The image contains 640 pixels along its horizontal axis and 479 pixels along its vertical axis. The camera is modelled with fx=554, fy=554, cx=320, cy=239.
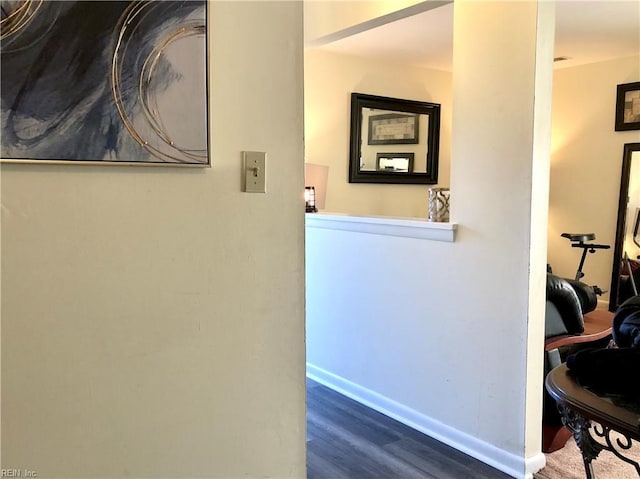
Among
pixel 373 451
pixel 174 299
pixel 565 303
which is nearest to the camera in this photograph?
pixel 174 299

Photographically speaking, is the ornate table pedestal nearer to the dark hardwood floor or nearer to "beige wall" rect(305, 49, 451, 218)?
the dark hardwood floor

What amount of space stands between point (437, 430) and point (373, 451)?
0.33 m

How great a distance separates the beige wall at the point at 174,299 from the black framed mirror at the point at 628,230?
421 cm

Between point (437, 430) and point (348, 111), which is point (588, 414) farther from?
point (348, 111)

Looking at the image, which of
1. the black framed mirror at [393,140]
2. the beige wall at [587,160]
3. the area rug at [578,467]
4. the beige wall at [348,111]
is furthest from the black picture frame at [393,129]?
the area rug at [578,467]

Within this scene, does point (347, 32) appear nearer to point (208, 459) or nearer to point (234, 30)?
point (234, 30)

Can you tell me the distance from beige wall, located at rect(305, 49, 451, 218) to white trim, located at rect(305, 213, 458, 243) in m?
1.57

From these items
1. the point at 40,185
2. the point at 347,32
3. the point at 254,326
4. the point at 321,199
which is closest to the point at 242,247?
the point at 254,326

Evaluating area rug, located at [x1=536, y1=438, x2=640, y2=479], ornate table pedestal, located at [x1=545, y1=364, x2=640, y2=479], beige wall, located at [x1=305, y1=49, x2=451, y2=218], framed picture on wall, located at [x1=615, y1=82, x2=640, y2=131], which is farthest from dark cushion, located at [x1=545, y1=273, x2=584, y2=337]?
framed picture on wall, located at [x1=615, y1=82, x2=640, y2=131]

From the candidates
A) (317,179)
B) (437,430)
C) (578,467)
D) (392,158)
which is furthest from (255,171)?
(392,158)

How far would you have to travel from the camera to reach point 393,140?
513cm

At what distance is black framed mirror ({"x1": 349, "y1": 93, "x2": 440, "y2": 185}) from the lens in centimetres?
489

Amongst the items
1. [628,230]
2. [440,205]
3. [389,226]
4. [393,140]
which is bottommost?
[628,230]

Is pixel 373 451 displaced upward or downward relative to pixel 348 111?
downward
